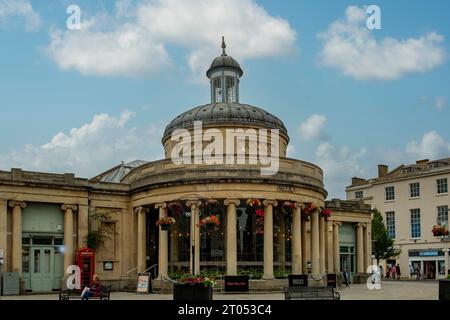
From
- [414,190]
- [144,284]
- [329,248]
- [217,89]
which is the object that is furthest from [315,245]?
[414,190]

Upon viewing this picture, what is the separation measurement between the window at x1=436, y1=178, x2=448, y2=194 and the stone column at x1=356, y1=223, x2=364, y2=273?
19171 millimetres

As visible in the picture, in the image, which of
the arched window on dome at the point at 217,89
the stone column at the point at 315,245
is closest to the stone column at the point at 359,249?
the stone column at the point at 315,245

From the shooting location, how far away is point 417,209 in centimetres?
7612

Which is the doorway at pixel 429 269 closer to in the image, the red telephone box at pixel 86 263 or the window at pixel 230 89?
the window at pixel 230 89

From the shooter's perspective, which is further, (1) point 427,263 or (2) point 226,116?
(1) point 427,263

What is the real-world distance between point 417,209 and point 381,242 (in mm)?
5744

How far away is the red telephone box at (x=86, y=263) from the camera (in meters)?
43.7

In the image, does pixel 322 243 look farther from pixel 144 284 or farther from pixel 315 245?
pixel 144 284

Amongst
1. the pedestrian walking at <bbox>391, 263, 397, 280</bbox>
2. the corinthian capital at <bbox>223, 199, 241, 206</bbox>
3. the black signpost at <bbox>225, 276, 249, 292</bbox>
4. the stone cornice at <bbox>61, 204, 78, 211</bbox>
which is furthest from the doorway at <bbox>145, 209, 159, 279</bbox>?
the pedestrian walking at <bbox>391, 263, 397, 280</bbox>

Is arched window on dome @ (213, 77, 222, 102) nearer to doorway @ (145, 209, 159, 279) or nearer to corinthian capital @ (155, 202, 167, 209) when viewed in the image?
doorway @ (145, 209, 159, 279)

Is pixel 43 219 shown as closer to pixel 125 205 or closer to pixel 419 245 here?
pixel 125 205

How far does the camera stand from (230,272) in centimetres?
4128

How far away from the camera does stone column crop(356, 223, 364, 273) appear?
5771cm

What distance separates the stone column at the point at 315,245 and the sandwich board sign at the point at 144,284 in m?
10.9
